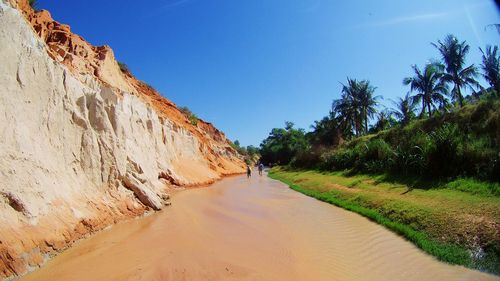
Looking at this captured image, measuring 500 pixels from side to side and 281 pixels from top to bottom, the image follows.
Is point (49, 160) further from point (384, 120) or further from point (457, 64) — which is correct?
point (384, 120)

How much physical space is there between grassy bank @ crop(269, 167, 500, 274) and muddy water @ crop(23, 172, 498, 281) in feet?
1.57

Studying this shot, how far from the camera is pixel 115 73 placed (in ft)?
112

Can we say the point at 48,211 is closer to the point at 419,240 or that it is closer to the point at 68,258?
the point at 68,258

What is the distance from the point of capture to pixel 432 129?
73.3 ft

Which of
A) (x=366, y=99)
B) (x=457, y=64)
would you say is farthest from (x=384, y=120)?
(x=457, y=64)

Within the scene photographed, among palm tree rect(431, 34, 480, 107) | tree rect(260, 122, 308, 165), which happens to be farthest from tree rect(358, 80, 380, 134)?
tree rect(260, 122, 308, 165)

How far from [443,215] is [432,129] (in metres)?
14.3

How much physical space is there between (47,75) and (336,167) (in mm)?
25022

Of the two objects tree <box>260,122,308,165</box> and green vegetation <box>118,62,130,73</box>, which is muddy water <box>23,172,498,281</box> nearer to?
green vegetation <box>118,62,130,73</box>

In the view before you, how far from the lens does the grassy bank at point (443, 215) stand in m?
7.61

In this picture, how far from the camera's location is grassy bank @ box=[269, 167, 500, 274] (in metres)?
7.61

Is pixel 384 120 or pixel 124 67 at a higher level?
pixel 124 67

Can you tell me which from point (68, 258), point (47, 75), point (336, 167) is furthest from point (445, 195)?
point (336, 167)

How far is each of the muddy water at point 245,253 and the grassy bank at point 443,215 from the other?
1.57ft
